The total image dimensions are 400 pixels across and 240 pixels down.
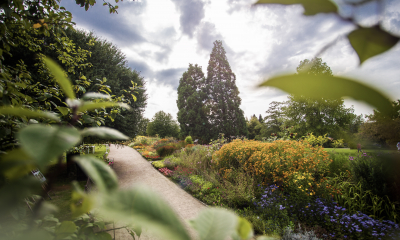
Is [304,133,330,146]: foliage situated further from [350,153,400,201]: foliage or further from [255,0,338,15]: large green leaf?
[255,0,338,15]: large green leaf

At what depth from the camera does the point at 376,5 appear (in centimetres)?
27

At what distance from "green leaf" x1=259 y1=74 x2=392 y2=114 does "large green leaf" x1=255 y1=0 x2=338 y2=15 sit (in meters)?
0.13

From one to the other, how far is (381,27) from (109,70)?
29.4ft

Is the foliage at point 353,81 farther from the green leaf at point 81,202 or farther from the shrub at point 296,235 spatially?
the shrub at point 296,235

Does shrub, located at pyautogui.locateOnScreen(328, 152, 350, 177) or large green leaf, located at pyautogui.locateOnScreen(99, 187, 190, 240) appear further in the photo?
shrub, located at pyautogui.locateOnScreen(328, 152, 350, 177)

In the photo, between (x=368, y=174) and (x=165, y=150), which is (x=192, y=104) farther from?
(x=368, y=174)

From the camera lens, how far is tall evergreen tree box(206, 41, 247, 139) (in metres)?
18.5

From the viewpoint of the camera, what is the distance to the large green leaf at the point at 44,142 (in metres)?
0.18

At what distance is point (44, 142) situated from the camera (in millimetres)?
193

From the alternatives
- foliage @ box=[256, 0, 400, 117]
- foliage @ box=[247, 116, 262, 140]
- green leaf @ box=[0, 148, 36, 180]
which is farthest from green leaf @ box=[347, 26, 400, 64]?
foliage @ box=[247, 116, 262, 140]

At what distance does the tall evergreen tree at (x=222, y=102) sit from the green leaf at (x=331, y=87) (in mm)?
18023

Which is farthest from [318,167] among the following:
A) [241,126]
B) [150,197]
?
[241,126]

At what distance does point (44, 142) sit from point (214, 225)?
8.4 inches

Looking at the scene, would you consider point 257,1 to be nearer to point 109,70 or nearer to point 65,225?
point 65,225
